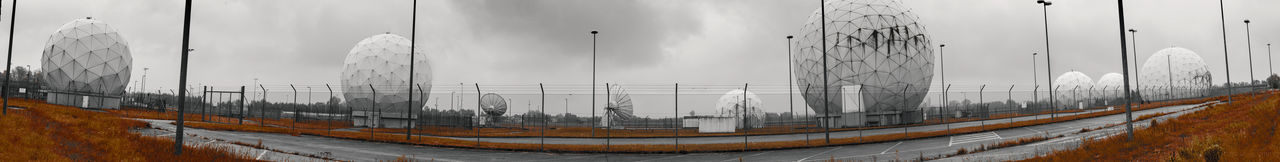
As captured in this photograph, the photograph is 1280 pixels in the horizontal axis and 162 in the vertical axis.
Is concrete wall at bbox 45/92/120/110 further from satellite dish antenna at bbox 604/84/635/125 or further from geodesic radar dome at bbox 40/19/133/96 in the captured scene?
satellite dish antenna at bbox 604/84/635/125

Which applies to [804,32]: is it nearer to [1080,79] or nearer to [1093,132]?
[1093,132]

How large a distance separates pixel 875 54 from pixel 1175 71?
59.6 m

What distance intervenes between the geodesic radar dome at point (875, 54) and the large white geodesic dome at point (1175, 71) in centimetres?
4826

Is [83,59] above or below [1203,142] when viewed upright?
above

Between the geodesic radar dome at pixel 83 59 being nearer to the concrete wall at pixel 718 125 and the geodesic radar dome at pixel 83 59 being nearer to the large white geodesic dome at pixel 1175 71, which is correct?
the concrete wall at pixel 718 125

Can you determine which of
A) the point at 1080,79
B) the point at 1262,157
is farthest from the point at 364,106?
the point at 1080,79

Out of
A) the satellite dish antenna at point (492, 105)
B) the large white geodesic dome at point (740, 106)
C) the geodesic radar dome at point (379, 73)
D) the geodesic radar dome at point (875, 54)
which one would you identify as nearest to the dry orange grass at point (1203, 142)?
the geodesic radar dome at point (875, 54)

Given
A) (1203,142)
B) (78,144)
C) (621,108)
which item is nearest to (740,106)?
(621,108)

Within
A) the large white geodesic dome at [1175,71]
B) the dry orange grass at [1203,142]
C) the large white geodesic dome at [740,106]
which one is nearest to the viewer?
the dry orange grass at [1203,142]

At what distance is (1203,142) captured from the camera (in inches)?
454

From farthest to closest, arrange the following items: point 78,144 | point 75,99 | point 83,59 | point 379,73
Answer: point 83,59, point 75,99, point 379,73, point 78,144

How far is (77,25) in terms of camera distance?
53.9 m

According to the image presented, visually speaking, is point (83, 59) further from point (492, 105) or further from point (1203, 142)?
point (1203, 142)

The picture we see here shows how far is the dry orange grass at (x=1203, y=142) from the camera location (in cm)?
1033
